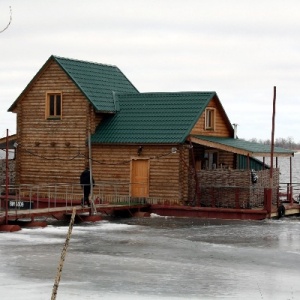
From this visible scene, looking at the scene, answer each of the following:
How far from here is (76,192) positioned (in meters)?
36.9

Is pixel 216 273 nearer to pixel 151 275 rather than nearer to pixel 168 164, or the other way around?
pixel 151 275

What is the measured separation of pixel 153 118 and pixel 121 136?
168 cm

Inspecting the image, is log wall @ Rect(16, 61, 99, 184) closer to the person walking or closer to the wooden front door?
the wooden front door

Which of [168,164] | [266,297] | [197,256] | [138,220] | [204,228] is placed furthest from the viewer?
[168,164]

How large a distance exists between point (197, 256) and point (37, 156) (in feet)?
59.8

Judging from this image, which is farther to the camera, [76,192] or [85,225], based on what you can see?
[76,192]

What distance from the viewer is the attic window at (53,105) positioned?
37844 mm

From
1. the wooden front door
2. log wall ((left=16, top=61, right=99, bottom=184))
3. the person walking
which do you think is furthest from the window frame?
the person walking

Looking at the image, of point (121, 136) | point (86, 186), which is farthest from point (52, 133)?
point (86, 186)

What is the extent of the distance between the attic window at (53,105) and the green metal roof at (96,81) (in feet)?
4.13

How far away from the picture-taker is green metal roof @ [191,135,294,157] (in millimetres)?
34188

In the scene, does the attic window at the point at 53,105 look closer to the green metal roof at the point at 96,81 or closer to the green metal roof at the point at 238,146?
the green metal roof at the point at 96,81

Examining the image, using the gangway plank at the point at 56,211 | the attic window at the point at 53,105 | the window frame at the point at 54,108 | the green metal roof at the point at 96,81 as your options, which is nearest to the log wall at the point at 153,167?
the gangway plank at the point at 56,211

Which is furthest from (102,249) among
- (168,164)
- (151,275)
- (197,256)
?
(168,164)
